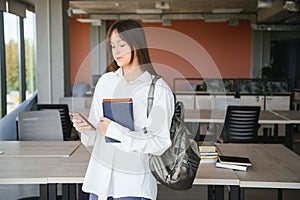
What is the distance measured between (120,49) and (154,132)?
1.28 feet

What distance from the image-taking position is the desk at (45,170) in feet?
7.25

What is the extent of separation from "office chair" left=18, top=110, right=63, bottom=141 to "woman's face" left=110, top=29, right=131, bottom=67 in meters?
2.13

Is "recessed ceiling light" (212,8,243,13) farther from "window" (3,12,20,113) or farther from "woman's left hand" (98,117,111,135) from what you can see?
"woman's left hand" (98,117,111,135)

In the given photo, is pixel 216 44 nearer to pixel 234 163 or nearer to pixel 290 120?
pixel 290 120

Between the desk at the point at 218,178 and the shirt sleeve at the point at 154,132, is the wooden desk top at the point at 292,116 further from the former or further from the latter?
the shirt sleeve at the point at 154,132

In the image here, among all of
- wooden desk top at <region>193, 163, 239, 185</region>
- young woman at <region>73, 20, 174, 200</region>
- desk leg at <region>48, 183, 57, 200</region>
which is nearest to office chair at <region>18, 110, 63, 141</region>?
desk leg at <region>48, 183, 57, 200</region>

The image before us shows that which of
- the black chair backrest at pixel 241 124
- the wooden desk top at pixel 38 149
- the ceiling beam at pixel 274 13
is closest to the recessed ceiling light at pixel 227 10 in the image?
the ceiling beam at pixel 274 13

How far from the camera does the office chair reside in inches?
146

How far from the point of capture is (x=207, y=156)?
2.58 m

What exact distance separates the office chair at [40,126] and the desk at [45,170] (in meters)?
0.86

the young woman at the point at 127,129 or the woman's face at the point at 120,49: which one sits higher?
the woman's face at the point at 120,49

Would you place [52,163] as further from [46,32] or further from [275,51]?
[275,51]

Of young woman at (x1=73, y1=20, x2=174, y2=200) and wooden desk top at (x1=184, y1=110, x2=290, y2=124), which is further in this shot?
wooden desk top at (x1=184, y1=110, x2=290, y2=124)

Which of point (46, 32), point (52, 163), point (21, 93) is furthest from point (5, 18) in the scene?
point (52, 163)
